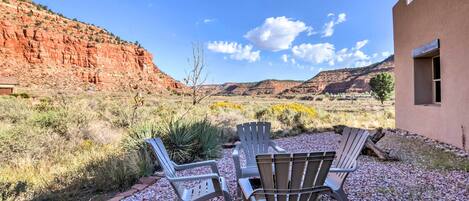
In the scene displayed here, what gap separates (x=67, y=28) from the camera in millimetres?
38688

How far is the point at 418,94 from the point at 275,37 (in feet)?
64.5

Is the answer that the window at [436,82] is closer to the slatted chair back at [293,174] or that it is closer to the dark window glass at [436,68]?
the dark window glass at [436,68]

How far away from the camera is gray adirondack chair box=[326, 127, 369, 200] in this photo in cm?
290

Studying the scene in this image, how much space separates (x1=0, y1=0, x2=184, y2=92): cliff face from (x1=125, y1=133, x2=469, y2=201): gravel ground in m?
25.0

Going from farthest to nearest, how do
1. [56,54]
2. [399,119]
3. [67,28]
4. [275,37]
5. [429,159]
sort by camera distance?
[67,28] → [56,54] → [275,37] → [399,119] → [429,159]

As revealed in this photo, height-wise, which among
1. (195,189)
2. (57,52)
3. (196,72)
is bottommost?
(195,189)

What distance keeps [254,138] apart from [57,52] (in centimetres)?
3797

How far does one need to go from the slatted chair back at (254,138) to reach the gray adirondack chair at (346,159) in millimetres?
1261

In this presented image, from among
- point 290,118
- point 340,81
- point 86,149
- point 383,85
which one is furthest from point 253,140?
point 340,81

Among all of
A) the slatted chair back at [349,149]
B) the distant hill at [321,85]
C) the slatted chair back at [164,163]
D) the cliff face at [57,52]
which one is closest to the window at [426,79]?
the slatted chair back at [349,149]

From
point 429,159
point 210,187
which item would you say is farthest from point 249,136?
point 429,159

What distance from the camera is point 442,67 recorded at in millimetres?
7012

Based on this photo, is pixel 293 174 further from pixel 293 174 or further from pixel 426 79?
pixel 426 79

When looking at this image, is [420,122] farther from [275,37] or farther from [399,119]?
[275,37]
